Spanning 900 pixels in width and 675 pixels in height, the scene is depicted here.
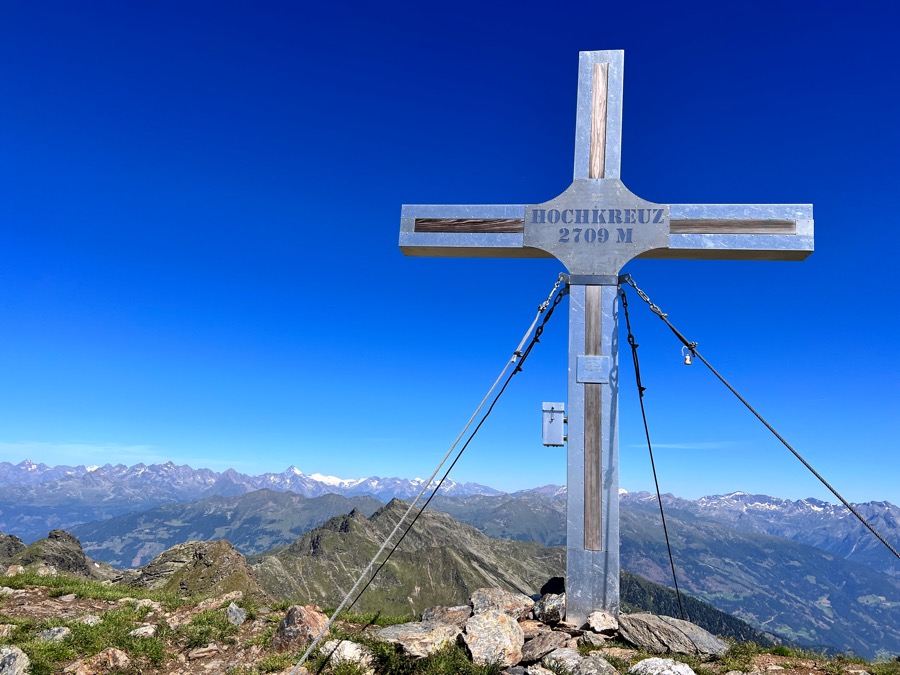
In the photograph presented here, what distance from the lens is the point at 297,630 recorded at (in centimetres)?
846

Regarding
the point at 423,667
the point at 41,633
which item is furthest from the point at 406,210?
the point at 41,633

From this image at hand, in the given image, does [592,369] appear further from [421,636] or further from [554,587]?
[421,636]

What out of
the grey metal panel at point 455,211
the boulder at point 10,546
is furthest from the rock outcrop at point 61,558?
the grey metal panel at point 455,211

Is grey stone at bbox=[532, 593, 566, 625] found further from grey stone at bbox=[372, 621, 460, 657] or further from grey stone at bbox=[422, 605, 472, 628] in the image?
grey stone at bbox=[372, 621, 460, 657]

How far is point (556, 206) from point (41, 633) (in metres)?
12.0

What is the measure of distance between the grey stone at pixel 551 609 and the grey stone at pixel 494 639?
35.2 inches

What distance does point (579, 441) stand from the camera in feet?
28.3

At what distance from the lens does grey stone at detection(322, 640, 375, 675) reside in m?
7.10

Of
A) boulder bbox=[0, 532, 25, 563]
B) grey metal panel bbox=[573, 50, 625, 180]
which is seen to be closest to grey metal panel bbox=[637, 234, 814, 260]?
grey metal panel bbox=[573, 50, 625, 180]

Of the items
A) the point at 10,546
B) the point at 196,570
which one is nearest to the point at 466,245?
the point at 196,570

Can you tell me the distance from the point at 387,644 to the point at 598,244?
7.40m

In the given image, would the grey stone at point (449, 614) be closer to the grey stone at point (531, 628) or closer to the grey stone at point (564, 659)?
the grey stone at point (531, 628)

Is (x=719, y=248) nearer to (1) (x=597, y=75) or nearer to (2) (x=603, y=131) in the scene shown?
(2) (x=603, y=131)

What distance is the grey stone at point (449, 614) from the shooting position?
864 cm
